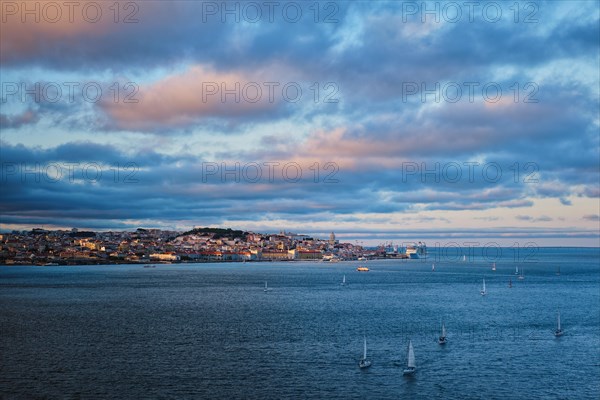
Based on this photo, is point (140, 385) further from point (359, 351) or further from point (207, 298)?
point (207, 298)

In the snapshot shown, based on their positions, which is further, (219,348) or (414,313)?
(414,313)

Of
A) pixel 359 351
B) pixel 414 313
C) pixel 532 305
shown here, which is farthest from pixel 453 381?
pixel 532 305

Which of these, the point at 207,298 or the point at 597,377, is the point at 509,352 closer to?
the point at 597,377

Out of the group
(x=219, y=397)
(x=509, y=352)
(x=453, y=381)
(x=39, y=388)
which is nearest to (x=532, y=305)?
(x=509, y=352)

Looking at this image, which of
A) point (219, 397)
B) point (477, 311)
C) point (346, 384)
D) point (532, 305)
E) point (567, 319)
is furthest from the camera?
point (532, 305)

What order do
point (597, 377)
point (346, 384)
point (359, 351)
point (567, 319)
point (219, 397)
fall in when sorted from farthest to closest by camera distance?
point (567, 319), point (359, 351), point (597, 377), point (346, 384), point (219, 397)

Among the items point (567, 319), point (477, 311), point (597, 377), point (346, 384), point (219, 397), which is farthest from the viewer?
point (477, 311)
